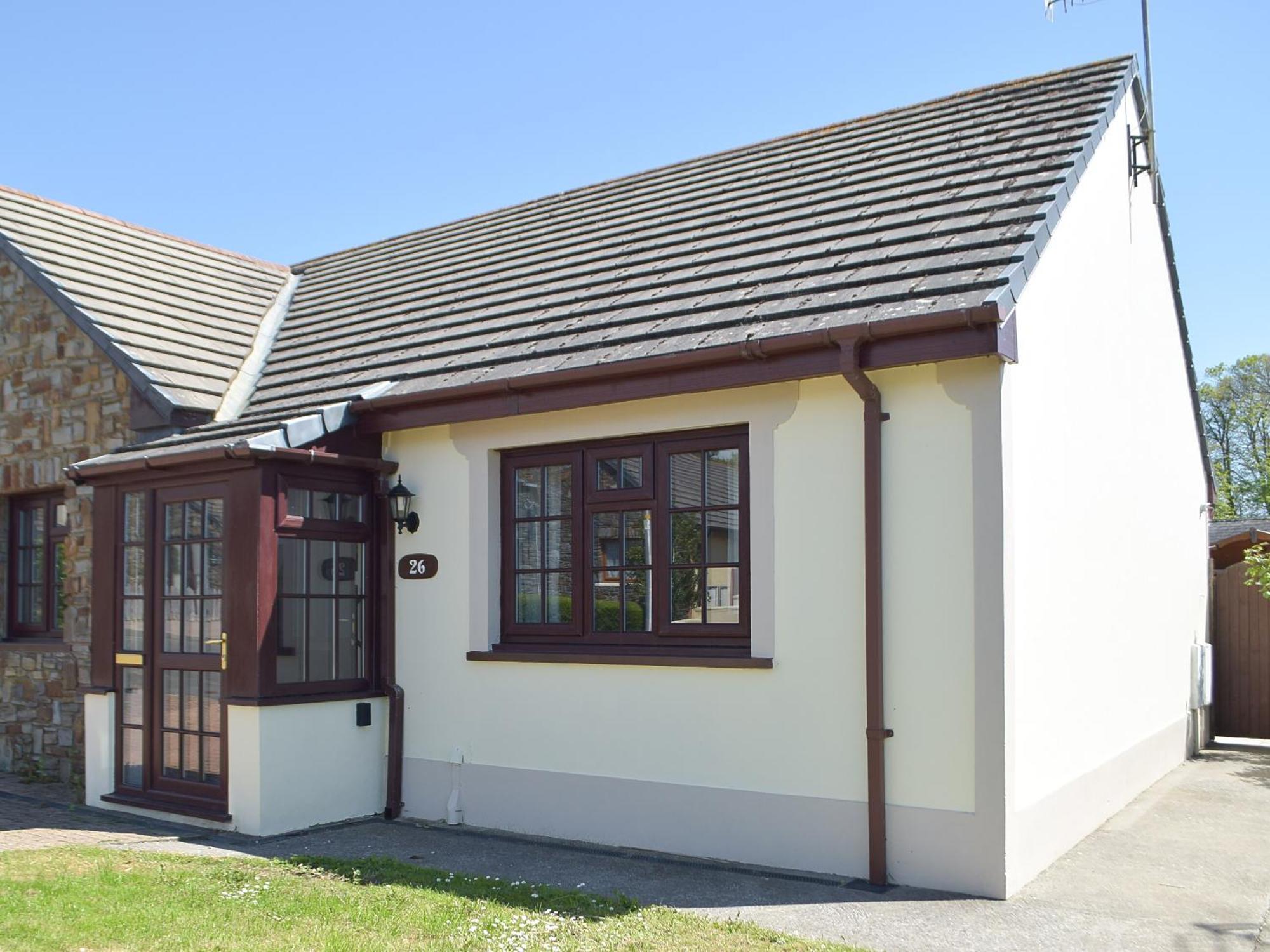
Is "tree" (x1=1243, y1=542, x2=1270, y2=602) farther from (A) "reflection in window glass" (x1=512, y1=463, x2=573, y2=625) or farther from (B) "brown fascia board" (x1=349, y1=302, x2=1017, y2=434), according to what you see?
(A) "reflection in window glass" (x1=512, y1=463, x2=573, y2=625)

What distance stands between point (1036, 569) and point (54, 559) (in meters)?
9.31

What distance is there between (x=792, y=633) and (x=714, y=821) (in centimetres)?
134

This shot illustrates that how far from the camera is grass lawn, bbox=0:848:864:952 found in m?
5.70

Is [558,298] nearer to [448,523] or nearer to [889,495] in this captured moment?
[448,523]

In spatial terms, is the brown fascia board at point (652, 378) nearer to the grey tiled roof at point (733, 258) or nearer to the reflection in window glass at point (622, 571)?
the grey tiled roof at point (733, 258)

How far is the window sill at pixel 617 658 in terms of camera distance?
24.9 ft

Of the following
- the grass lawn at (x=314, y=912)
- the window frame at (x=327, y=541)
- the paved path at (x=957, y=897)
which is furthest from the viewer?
the window frame at (x=327, y=541)

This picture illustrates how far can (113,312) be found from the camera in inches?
456

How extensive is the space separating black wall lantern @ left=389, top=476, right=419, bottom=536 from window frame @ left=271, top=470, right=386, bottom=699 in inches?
9.9

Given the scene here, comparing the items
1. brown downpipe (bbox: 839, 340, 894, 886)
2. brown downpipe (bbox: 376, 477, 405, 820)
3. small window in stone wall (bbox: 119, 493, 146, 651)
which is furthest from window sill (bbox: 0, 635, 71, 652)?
brown downpipe (bbox: 839, 340, 894, 886)

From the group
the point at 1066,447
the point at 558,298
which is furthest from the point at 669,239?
the point at 1066,447

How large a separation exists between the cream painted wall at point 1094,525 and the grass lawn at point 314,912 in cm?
222

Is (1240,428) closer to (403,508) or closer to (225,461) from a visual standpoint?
(403,508)

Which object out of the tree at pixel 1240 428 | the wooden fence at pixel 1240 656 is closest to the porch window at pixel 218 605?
the wooden fence at pixel 1240 656
